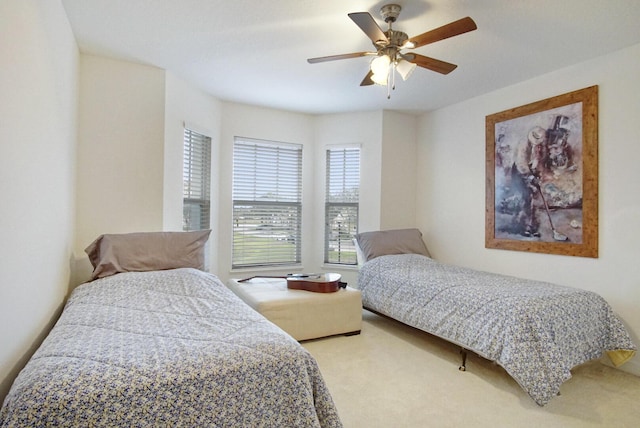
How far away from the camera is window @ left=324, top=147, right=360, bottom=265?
460 cm

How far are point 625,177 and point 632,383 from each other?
1532 millimetres

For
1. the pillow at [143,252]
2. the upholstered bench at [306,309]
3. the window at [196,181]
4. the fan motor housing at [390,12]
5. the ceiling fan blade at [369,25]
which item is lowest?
the upholstered bench at [306,309]

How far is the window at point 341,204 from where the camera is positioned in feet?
15.1

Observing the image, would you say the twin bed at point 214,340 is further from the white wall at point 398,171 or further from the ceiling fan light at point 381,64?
the ceiling fan light at point 381,64

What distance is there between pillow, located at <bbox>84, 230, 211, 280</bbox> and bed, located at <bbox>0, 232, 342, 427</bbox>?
2.72 feet

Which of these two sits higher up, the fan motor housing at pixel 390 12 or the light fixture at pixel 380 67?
the fan motor housing at pixel 390 12

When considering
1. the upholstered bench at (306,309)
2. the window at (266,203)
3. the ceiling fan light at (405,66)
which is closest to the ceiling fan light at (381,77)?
the ceiling fan light at (405,66)

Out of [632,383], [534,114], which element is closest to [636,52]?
[534,114]

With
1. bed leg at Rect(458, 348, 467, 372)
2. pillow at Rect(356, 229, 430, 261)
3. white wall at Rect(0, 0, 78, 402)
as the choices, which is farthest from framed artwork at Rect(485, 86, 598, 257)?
white wall at Rect(0, 0, 78, 402)

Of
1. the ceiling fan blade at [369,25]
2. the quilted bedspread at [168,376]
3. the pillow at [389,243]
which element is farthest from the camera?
the pillow at [389,243]

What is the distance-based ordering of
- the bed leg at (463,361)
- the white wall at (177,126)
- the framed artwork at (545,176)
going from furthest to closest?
the white wall at (177,126), the framed artwork at (545,176), the bed leg at (463,361)

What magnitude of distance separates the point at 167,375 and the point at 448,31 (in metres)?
2.25

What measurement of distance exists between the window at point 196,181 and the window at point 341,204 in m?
1.60

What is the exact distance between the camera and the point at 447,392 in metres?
2.23
